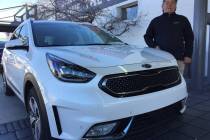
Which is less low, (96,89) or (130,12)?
(130,12)

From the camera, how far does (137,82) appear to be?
277 cm

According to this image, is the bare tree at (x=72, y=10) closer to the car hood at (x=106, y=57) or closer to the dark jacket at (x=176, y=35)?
the dark jacket at (x=176, y=35)

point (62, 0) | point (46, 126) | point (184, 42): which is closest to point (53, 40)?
point (46, 126)

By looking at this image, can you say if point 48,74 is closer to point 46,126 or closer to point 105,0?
point 46,126

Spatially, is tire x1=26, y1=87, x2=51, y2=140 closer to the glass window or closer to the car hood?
the car hood

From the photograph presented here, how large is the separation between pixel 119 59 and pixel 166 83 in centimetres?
58

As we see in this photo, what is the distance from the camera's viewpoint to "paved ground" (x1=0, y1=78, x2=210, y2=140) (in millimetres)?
2932

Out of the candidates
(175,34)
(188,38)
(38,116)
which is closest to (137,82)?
(38,116)

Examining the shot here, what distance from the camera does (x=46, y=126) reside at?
9.15 ft

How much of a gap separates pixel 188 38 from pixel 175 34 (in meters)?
0.21

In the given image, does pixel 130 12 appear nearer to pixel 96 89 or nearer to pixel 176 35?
pixel 176 35

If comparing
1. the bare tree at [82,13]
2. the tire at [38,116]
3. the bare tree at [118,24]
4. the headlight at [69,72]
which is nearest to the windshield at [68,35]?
the tire at [38,116]

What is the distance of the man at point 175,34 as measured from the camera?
14.1 feet

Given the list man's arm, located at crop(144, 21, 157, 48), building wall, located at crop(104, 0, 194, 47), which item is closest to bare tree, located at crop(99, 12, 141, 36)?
building wall, located at crop(104, 0, 194, 47)
